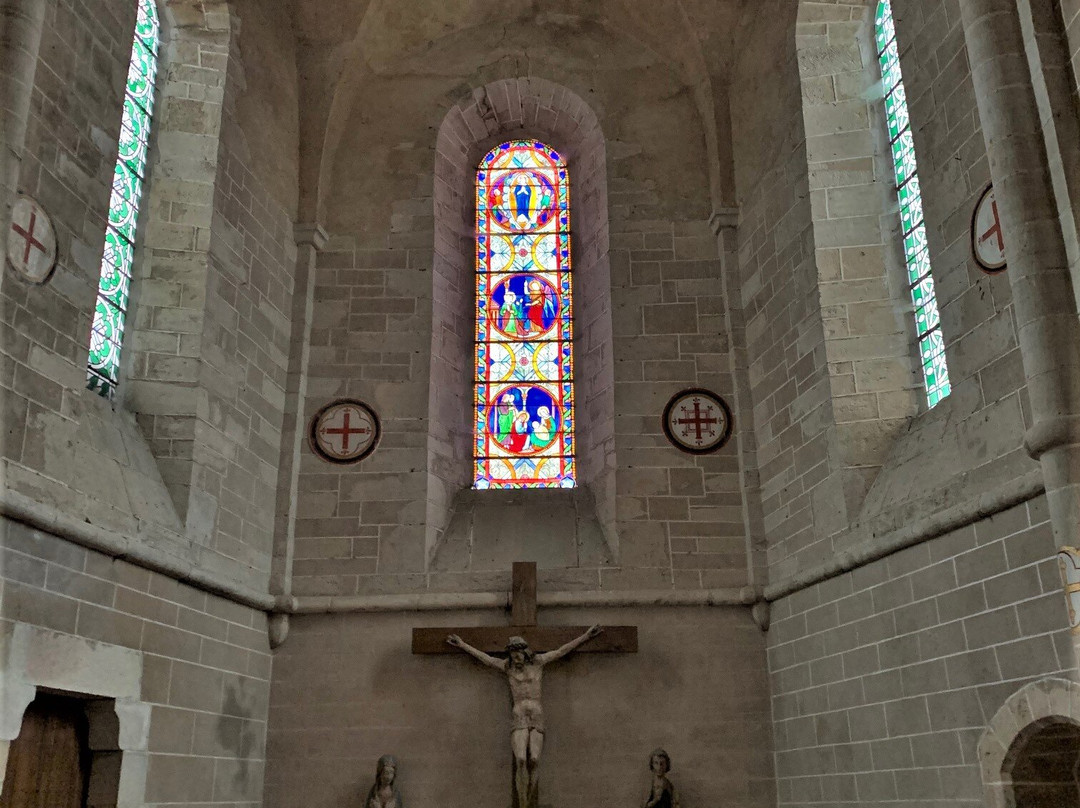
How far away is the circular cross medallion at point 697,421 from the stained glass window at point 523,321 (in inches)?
42.6

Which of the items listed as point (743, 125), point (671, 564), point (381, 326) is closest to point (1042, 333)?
point (671, 564)

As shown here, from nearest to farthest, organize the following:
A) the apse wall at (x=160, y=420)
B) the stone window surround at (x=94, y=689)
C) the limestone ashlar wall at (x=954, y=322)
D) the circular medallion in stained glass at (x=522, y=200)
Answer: the stone window surround at (x=94, y=689) → the apse wall at (x=160, y=420) → the limestone ashlar wall at (x=954, y=322) → the circular medallion in stained glass at (x=522, y=200)

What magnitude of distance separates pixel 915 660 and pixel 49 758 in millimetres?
5325

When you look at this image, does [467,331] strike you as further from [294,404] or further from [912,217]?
[912,217]

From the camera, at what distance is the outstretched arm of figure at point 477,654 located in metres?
8.65

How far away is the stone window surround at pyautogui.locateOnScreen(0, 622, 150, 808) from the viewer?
582 cm

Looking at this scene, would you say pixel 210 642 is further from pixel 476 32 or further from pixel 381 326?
pixel 476 32

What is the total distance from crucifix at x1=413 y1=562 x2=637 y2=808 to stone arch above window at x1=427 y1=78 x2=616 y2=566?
0.79 m

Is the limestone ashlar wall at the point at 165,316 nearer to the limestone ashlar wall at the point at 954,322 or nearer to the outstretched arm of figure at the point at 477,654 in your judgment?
the outstretched arm of figure at the point at 477,654

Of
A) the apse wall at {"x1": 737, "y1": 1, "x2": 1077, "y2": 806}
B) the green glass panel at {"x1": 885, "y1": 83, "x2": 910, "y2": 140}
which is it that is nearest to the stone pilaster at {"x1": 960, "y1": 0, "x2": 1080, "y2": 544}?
the apse wall at {"x1": 737, "y1": 1, "x2": 1077, "y2": 806}

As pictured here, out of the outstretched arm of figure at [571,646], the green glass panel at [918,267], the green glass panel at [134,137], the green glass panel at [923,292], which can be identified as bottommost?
the outstretched arm of figure at [571,646]

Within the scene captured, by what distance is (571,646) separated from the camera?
344 inches

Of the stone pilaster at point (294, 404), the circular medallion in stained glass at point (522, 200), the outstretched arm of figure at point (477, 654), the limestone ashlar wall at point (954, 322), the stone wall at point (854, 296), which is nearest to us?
the limestone ashlar wall at point (954, 322)

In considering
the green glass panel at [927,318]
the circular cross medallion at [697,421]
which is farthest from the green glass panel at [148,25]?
the green glass panel at [927,318]
